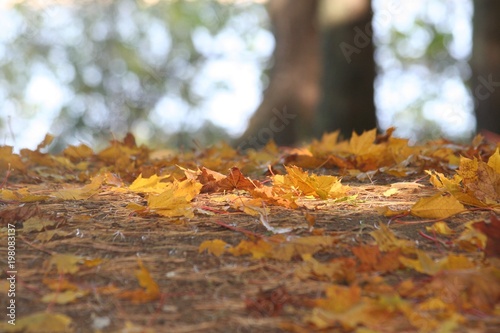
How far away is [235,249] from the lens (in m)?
1.42

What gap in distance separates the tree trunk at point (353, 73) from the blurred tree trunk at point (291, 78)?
1699 mm

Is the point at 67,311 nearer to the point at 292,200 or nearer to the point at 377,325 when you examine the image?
the point at 377,325

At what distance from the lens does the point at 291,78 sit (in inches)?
259

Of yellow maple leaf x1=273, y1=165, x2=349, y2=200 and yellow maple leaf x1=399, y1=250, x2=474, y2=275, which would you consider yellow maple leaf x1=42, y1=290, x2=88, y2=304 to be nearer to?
yellow maple leaf x1=399, y1=250, x2=474, y2=275

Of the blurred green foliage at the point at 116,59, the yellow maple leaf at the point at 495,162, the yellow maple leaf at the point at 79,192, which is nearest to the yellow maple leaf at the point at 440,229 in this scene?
the yellow maple leaf at the point at 495,162

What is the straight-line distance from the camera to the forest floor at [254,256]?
43.0 inches

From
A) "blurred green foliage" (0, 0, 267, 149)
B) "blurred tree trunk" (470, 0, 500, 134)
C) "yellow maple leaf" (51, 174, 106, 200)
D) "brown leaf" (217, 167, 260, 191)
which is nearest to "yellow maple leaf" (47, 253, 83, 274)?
"yellow maple leaf" (51, 174, 106, 200)

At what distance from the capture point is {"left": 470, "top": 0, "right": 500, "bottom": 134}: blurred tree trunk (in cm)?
440

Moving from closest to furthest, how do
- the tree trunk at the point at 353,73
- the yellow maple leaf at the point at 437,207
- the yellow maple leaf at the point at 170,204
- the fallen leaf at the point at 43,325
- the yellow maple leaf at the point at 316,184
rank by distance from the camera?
the fallen leaf at the point at 43,325 → the yellow maple leaf at the point at 437,207 → the yellow maple leaf at the point at 170,204 → the yellow maple leaf at the point at 316,184 → the tree trunk at the point at 353,73

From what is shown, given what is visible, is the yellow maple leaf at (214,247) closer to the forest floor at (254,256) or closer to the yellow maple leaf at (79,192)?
the forest floor at (254,256)

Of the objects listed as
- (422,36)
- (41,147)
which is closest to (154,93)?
(422,36)

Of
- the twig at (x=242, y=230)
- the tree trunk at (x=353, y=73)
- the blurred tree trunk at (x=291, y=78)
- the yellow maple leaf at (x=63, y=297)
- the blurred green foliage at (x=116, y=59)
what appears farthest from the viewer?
the blurred green foliage at (x=116, y=59)

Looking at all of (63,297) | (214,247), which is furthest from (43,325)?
(214,247)

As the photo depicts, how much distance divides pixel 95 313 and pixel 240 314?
0.31 metres
